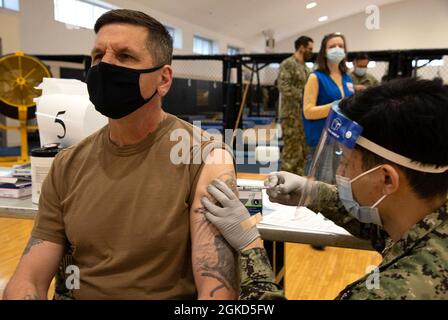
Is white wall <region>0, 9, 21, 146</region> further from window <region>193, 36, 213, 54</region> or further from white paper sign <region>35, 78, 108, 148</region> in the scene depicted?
window <region>193, 36, 213, 54</region>

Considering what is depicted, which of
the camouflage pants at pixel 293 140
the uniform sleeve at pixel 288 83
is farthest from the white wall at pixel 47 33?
the camouflage pants at pixel 293 140

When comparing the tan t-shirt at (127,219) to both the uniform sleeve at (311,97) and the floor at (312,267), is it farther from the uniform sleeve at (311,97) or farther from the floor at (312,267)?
the uniform sleeve at (311,97)

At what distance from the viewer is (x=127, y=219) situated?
1.17m

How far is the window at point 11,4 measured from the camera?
712 centimetres

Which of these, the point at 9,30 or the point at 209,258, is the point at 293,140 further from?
the point at 9,30

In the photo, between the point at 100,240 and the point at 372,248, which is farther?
the point at 372,248

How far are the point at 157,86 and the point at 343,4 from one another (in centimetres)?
1462

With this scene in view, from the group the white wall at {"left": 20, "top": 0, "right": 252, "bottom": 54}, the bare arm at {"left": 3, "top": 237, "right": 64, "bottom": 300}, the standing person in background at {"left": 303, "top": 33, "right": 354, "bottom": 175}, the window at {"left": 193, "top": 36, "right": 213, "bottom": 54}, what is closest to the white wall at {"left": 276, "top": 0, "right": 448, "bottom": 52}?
the window at {"left": 193, "top": 36, "right": 213, "bottom": 54}

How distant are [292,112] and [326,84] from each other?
1171 millimetres

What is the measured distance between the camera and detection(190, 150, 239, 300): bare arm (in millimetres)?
1100

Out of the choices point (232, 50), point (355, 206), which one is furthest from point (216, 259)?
point (232, 50)

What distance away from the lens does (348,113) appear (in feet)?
3.40
